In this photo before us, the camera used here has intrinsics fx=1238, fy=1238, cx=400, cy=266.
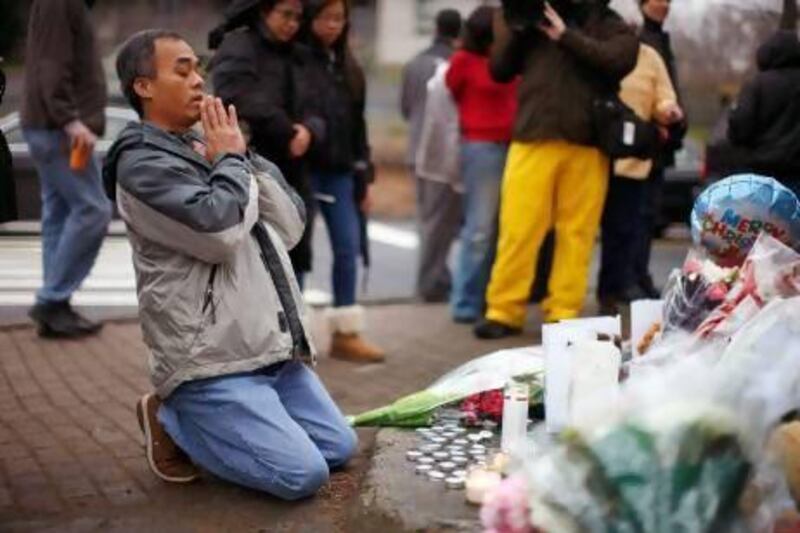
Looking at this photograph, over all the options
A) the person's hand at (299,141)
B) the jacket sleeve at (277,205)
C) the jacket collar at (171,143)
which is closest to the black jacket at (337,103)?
the person's hand at (299,141)

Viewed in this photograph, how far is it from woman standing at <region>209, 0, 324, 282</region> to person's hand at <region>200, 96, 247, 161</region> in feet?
4.66

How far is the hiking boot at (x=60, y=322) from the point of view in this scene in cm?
581

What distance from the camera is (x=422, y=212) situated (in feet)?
25.8

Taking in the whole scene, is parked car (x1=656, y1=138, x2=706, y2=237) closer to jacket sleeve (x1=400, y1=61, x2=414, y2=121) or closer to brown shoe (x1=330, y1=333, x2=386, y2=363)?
jacket sleeve (x1=400, y1=61, x2=414, y2=121)

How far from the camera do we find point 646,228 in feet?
24.0

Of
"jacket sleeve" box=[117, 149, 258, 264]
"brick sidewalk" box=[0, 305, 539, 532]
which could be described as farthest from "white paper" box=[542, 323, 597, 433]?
"jacket sleeve" box=[117, 149, 258, 264]

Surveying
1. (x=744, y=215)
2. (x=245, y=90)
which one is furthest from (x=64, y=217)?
(x=744, y=215)

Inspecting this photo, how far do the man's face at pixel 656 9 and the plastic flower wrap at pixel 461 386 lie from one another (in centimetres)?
274

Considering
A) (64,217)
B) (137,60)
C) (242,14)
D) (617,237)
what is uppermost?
(137,60)

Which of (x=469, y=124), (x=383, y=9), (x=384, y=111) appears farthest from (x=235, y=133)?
(x=384, y=111)

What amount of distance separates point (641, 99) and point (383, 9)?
10.2 meters

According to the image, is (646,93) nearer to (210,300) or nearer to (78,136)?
(78,136)

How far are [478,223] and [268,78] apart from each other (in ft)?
6.03

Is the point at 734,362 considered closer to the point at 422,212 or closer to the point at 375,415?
the point at 375,415
